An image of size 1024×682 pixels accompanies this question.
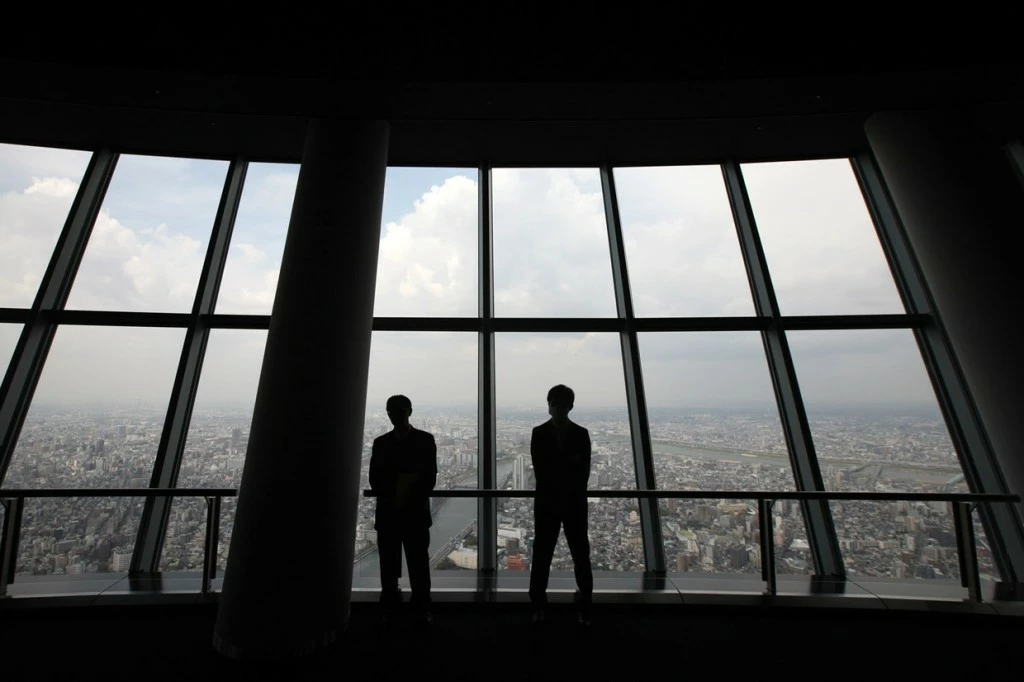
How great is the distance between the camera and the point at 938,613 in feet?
10.8

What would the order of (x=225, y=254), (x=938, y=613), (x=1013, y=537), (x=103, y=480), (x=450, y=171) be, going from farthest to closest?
(x=450, y=171), (x=225, y=254), (x=103, y=480), (x=1013, y=537), (x=938, y=613)

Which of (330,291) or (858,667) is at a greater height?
(330,291)

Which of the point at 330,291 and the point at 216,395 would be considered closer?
the point at 330,291

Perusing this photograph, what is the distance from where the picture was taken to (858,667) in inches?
106

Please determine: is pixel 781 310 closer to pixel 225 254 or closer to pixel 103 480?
pixel 225 254

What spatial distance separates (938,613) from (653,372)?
278cm

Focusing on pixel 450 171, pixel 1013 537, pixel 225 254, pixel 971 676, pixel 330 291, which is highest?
pixel 450 171

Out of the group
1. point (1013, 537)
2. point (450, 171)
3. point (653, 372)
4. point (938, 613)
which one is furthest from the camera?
point (450, 171)

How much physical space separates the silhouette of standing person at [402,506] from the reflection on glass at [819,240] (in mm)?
4377

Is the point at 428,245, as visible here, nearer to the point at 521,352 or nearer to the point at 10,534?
the point at 521,352

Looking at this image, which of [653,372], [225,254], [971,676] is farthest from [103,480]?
[971,676]

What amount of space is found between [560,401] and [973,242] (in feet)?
12.7

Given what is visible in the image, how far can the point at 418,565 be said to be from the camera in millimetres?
3152

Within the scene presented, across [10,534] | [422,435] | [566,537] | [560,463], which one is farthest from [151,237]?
[566,537]
